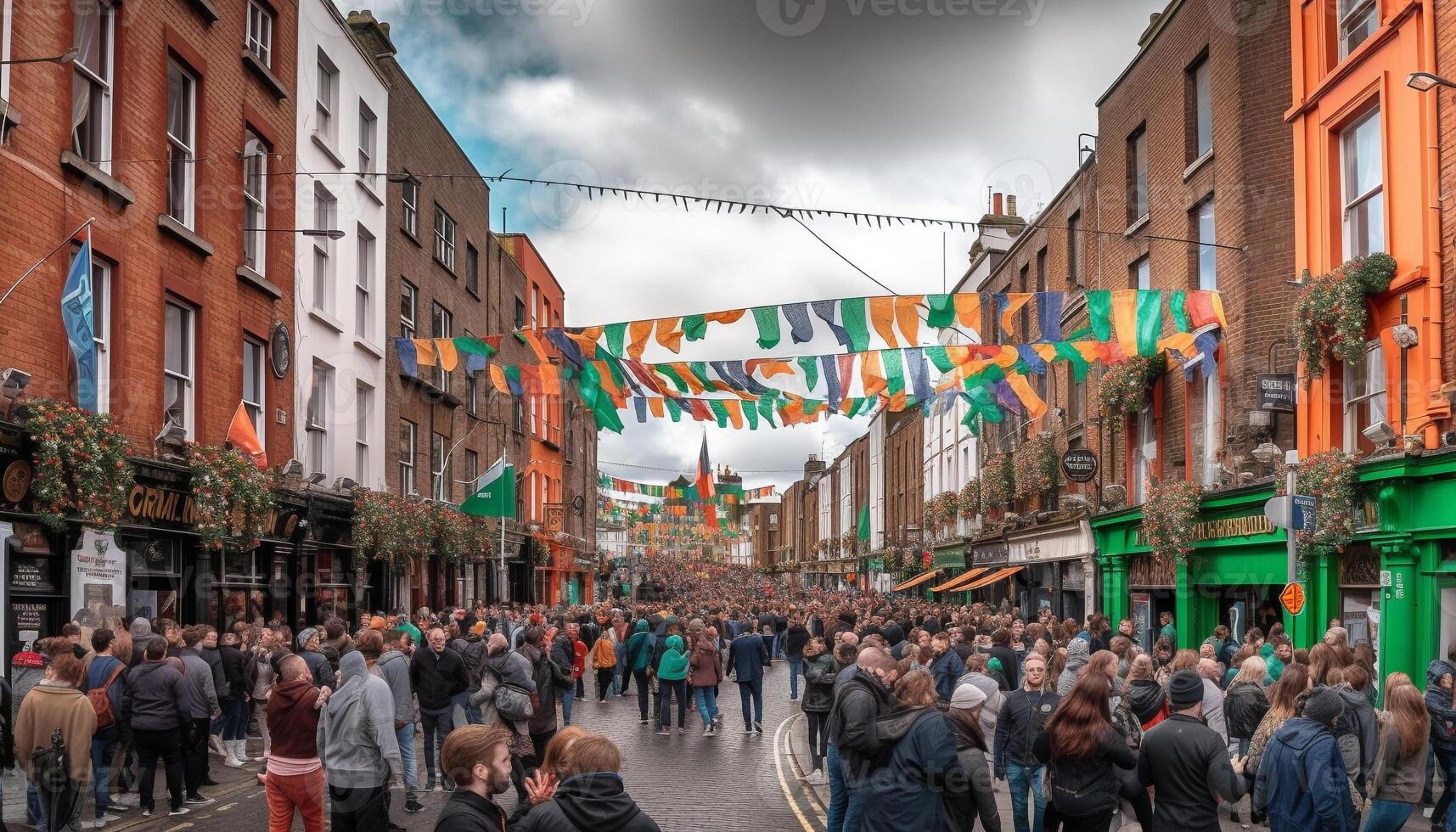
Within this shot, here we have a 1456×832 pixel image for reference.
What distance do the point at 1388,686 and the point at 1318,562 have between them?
941cm

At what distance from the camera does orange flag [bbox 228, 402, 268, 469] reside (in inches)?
701

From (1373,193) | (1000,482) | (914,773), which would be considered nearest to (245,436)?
(914,773)

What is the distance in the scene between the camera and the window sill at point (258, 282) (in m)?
19.2

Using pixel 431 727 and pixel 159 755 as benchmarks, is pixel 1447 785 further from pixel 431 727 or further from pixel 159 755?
pixel 159 755

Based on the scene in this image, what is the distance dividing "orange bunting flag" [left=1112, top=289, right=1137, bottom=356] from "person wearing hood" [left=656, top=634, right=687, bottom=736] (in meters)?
7.75

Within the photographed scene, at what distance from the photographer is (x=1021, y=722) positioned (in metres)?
9.45

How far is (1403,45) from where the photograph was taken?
15.9 meters

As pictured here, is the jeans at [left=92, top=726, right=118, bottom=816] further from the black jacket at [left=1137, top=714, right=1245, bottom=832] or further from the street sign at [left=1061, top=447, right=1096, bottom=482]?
the street sign at [left=1061, top=447, right=1096, bottom=482]

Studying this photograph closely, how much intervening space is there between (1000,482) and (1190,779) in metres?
27.0

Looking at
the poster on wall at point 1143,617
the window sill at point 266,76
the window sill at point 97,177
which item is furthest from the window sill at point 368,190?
the poster on wall at point 1143,617

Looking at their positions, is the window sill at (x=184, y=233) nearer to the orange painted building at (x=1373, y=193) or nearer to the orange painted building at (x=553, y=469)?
the orange painted building at (x=1373, y=193)

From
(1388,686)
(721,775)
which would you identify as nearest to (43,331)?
(721,775)

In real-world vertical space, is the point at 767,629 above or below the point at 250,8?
below

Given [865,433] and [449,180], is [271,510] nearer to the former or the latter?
[449,180]
